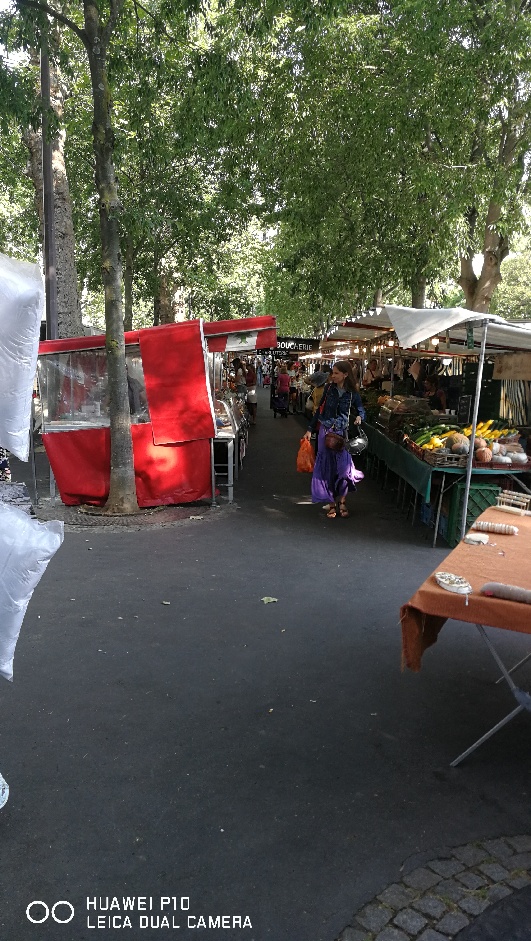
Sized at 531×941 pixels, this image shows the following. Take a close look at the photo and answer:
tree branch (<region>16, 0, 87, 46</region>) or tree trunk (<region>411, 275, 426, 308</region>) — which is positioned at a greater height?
tree branch (<region>16, 0, 87, 46</region>)

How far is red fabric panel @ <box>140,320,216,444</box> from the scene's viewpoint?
8.33m

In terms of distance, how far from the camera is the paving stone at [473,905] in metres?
2.44

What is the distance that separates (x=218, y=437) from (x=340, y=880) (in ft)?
23.2

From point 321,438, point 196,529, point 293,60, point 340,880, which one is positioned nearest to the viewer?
point 340,880

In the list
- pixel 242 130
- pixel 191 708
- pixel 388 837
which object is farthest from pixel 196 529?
pixel 242 130

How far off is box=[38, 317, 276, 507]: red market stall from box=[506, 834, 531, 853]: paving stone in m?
6.37

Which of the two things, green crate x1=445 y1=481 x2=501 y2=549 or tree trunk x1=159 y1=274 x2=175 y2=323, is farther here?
tree trunk x1=159 y1=274 x2=175 y2=323

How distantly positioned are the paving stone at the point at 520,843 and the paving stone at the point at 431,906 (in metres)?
0.48

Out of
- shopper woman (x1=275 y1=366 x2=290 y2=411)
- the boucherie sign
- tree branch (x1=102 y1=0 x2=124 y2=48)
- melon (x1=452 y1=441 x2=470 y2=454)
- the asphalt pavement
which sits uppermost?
tree branch (x1=102 y1=0 x2=124 y2=48)

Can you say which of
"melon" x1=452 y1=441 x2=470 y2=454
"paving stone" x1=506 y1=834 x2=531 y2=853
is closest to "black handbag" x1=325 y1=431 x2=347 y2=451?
"melon" x1=452 y1=441 x2=470 y2=454

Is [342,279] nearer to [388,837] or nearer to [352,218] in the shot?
[352,218]

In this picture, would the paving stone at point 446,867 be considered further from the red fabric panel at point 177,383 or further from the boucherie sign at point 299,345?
the boucherie sign at point 299,345

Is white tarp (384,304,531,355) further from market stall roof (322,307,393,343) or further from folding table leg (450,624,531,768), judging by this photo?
folding table leg (450,624,531,768)

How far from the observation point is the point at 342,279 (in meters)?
16.7
